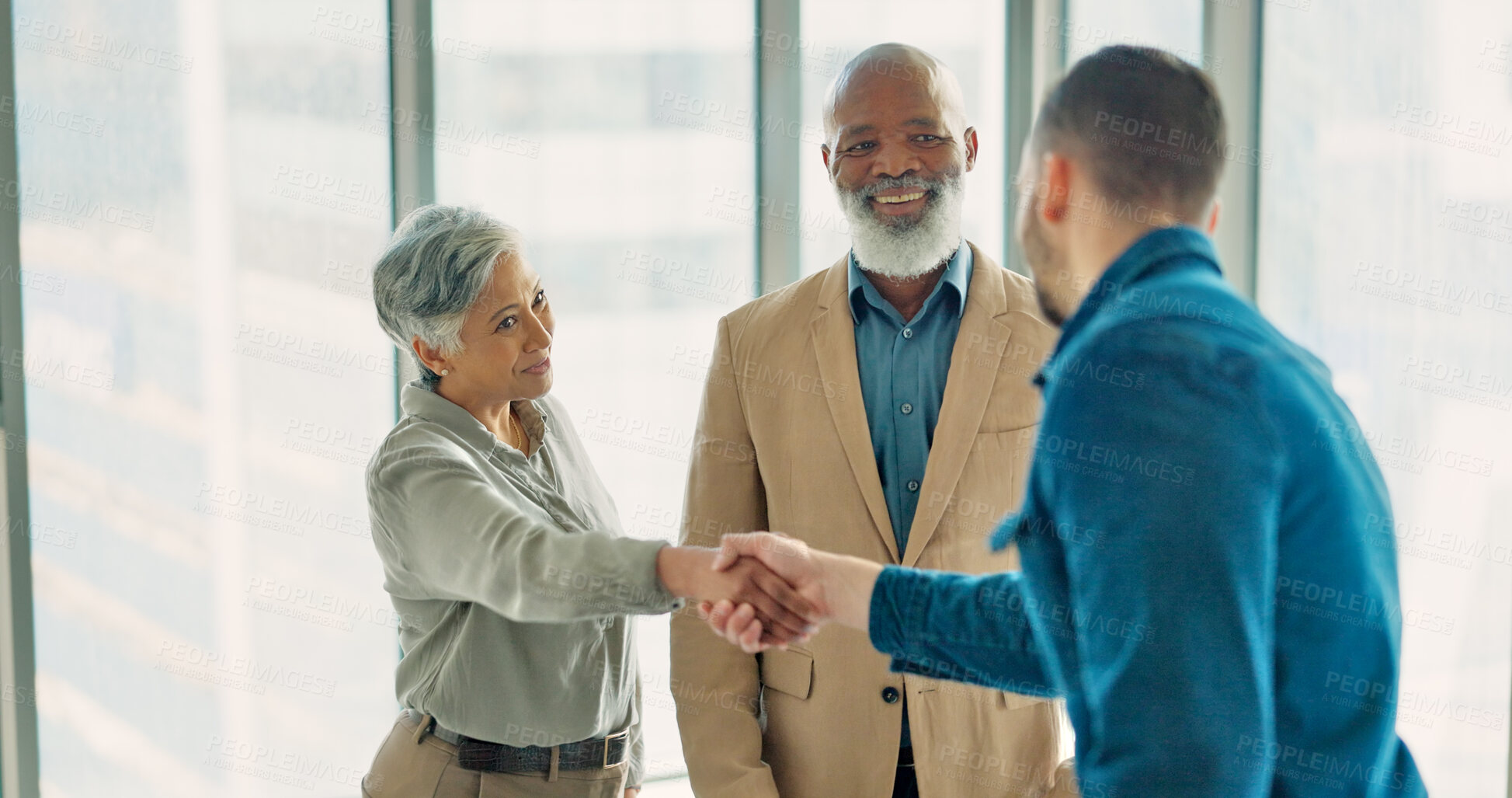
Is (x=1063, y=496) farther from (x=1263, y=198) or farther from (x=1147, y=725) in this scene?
(x=1263, y=198)

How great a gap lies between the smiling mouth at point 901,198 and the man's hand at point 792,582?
0.64 meters

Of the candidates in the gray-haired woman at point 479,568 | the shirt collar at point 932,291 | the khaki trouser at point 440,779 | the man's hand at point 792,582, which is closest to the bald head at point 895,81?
the shirt collar at point 932,291

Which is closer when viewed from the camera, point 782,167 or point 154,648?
point 154,648

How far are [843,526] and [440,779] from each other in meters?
0.76

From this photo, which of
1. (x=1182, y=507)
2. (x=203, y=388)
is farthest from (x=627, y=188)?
(x=1182, y=507)

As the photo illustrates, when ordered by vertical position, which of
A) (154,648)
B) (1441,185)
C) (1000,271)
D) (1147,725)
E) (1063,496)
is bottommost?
(154,648)

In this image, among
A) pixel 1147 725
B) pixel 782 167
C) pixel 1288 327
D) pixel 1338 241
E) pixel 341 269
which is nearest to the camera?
pixel 1147 725

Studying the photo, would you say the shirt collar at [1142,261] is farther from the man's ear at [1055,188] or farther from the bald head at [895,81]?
the bald head at [895,81]

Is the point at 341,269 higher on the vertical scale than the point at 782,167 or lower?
lower

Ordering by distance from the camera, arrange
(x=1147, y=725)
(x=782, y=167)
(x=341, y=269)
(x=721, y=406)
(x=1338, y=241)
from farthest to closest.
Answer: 1. (x=782, y=167)
2. (x=341, y=269)
3. (x=1338, y=241)
4. (x=721, y=406)
5. (x=1147, y=725)

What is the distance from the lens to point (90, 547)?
2.72m

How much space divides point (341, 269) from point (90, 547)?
89cm

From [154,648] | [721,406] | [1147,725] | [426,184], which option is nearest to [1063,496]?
[1147,725]

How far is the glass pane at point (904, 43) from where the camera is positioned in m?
3.28
